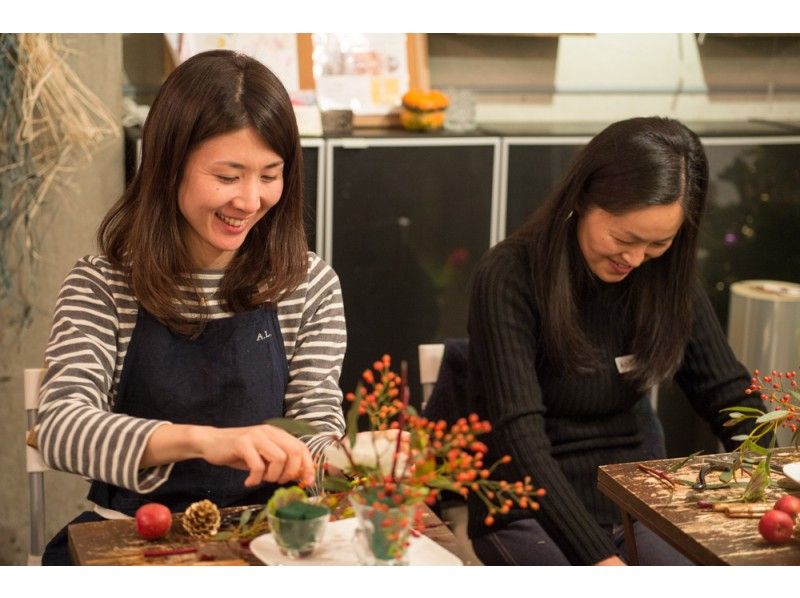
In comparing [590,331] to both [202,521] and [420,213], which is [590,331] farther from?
[420,213]

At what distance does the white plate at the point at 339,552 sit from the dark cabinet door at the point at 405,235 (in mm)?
2136

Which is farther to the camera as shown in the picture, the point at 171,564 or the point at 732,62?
the point at 732,62

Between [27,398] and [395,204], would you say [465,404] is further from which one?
[395,204]

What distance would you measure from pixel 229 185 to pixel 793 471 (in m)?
1.01

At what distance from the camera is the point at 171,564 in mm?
1520

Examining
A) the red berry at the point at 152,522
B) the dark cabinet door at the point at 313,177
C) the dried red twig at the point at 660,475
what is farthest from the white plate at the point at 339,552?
the dark cabinet door at the point at 313,177

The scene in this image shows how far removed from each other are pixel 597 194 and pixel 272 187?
0.66m

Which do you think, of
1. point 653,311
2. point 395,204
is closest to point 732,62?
point 395,204

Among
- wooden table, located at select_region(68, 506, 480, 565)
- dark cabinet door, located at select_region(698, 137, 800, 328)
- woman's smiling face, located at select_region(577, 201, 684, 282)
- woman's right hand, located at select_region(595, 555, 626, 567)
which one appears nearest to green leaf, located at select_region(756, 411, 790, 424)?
woman's right hand, located at select_region(595, 555, 626, 567)

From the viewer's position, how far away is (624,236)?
2191mm

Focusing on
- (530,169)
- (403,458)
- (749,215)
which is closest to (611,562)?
(403,458)

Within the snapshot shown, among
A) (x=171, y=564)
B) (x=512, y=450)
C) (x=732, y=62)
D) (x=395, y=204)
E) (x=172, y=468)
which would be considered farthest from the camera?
(x=732, y=62)

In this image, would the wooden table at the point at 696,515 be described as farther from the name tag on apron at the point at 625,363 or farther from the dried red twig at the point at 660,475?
the name tag on apron at the point at 625,363

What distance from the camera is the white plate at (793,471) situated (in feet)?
5.99
